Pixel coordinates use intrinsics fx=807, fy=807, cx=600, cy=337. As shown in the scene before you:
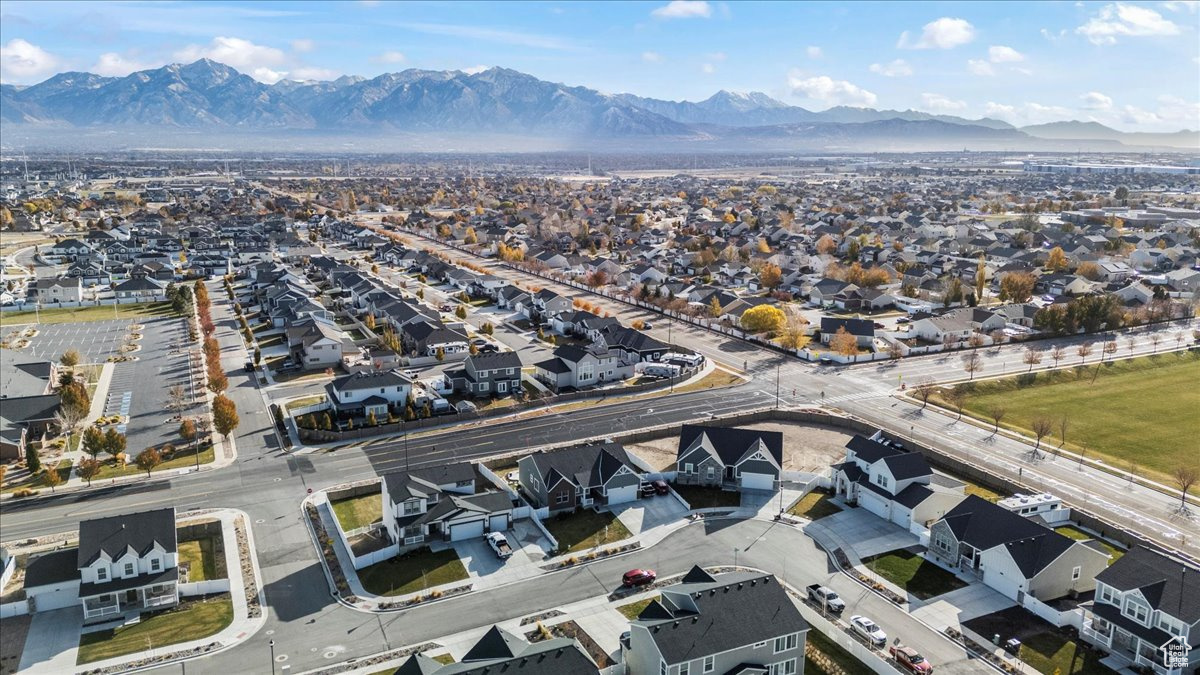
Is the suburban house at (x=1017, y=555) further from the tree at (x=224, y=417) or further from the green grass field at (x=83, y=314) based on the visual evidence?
the green grass field at (x=83, y=314)

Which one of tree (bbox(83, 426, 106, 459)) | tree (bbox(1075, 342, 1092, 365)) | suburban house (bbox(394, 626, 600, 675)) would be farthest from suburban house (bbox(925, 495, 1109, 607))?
tree (bbox(83, 426, 106, 459))

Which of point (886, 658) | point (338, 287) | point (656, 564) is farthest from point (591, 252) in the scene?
point (886, 658)

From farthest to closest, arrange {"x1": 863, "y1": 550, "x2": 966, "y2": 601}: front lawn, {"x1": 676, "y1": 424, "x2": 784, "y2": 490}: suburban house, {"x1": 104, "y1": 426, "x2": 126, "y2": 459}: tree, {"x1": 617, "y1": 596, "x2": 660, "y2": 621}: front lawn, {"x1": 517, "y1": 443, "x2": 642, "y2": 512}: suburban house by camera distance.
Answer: {"x1": 104, "y1": 426, "x2": 126, "y2": 459}: tree < {"x1": 676, "y1": 424, "x2": 784, "y2": 490}: suburban house < {"x1": 517, "y1": 443, "x2": 642, "y2": 512}: suburban house < {"x1": 863, "y1": 550, "x2": 966, "y2": 601}: front lawn < {"x1": 617, "y1": 596, "x2": 660, "y2": 621}: front lawn

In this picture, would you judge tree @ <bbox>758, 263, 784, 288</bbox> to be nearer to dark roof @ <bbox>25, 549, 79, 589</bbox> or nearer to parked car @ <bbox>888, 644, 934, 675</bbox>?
parked car @ <bbox>888, 644, 934, 675</bbox>

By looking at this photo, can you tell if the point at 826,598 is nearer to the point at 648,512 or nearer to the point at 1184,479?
the point at 648,512

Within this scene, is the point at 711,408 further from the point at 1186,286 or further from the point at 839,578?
the point at 1186,286

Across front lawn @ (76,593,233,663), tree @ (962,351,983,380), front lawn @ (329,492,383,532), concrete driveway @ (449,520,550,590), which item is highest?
tree @ (962,351,983,380)

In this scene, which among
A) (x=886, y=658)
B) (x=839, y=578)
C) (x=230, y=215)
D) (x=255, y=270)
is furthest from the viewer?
(x=230, y=215)

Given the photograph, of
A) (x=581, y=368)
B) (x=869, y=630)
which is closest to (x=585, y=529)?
Result: (x=869, y=630)
